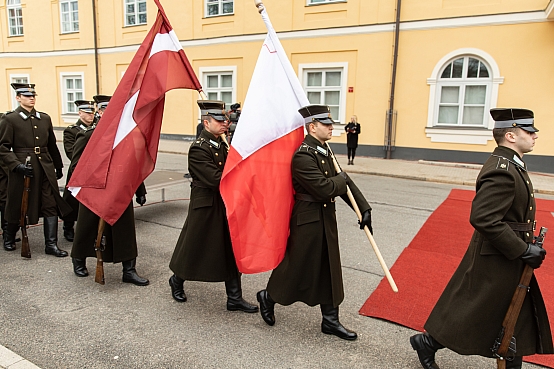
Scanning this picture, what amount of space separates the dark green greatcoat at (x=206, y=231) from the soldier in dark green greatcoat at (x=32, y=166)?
92.8 inches

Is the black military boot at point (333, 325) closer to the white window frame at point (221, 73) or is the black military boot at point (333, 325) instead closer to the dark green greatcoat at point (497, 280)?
the dark green greatcoat at point (497, 280)

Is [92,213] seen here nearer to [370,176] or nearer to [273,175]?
[273,175]

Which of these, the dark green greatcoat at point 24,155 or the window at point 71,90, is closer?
the dark green greatcoat at point 24,155

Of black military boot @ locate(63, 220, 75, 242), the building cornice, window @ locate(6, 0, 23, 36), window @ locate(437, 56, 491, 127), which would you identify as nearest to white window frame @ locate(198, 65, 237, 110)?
the building cornice

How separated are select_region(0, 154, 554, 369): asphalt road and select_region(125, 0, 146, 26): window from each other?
18.4 m

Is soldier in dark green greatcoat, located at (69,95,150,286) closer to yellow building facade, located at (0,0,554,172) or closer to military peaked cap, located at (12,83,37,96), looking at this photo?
military peaked cap, located at (12,83,37,96)

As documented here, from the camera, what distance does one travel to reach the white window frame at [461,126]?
14305 mm

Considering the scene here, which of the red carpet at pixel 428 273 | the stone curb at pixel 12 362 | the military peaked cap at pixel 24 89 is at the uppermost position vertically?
the military peaked cap at pixel 24 89

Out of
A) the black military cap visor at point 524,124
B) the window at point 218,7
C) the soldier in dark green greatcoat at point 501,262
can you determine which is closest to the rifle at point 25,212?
the soldier in dark green greatcoat at point 501,262

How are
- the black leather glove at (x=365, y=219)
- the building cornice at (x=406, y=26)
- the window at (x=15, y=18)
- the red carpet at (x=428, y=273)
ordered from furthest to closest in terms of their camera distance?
1. the window at (x=15, y=18)
2. the building cornice at (x=406, y=26)
3. the red carpet at (x=428, y=273)
4. the black leather glove at (x=365, y=219)

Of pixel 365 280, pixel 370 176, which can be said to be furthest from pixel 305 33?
pixel 365 280

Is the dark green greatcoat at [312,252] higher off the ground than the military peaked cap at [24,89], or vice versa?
the military peaked cap at [24,89]

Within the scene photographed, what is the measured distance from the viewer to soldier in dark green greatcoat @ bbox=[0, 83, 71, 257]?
534 cm

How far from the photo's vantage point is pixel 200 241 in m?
4.07
